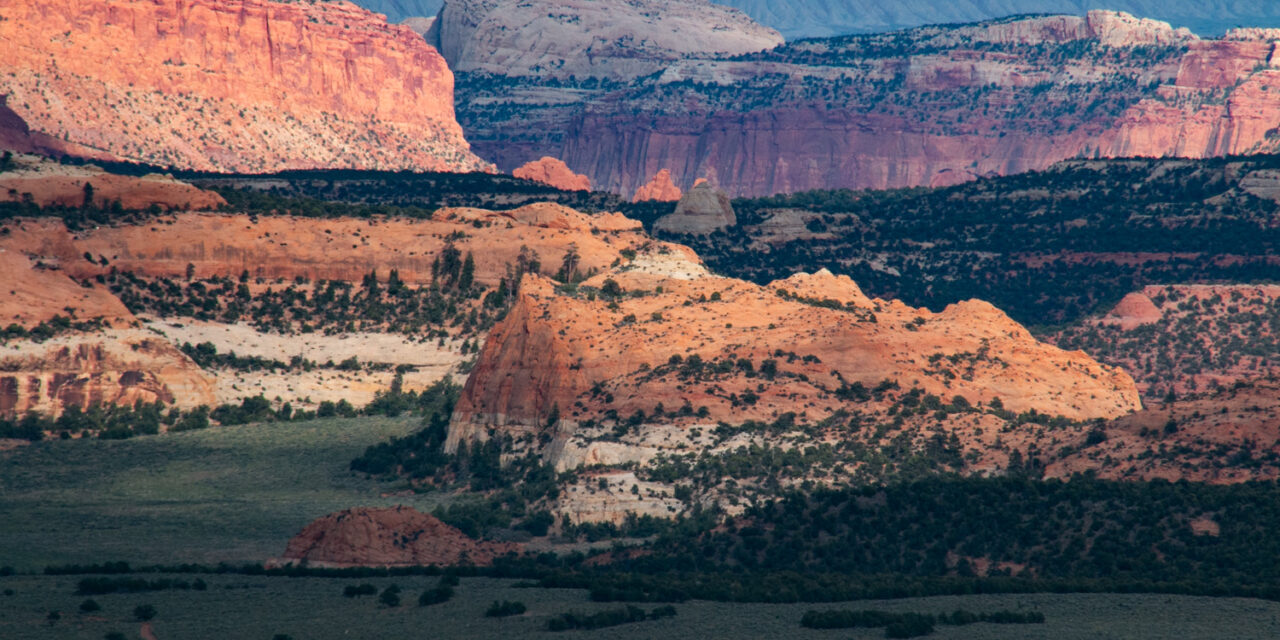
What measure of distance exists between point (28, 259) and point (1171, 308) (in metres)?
75.8

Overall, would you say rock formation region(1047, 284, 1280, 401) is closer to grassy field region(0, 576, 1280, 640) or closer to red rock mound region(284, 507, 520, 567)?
red rock mound region(284, 507, 520, 567)

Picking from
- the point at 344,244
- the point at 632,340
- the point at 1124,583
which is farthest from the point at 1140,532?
the point at 344,244

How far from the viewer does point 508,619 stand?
74875mm

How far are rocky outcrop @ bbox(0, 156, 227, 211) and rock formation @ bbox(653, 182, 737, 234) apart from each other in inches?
2053

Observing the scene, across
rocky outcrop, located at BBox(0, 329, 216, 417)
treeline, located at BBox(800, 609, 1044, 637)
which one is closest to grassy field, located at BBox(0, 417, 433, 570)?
rocky outcrop, located at BBox(0, 329, 216, 417)

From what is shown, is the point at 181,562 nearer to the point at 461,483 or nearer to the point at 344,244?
the point at 461,483

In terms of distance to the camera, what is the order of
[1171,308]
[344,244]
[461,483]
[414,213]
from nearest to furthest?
1. [461,483]
2. [344,244]
3. [414,213]
4. [1171,308]

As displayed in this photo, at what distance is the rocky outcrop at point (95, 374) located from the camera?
391 ft

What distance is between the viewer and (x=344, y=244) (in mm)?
139000

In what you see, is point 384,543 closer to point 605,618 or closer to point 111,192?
point 605,618

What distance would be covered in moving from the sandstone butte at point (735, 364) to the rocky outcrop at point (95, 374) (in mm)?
19071

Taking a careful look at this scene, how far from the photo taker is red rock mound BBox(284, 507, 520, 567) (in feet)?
294

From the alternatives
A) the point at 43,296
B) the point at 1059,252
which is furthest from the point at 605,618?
the point at 1059,252

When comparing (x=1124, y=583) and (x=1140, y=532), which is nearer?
(x=1124, y=583)
